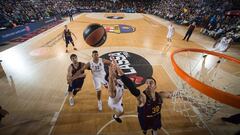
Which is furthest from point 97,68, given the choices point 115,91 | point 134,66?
point 134,66

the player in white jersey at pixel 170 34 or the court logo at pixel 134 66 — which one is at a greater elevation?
the player in white jersey at pixel 170 34

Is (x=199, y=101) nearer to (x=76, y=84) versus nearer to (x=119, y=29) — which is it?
(x=76, y=84)

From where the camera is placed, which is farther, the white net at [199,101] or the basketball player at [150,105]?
the white net at [199,101]

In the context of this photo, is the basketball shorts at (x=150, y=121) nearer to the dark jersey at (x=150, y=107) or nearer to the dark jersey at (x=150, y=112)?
the dark jersey at (x=150, y=112)

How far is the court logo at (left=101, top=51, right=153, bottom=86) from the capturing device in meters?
6.67

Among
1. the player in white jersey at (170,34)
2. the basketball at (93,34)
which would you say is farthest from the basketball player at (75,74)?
the player in white jersey at (170,34)

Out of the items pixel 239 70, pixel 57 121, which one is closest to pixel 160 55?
pixel 239 70

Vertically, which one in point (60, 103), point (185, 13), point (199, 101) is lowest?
point (60, 103)

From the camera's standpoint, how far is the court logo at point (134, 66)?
667 cm

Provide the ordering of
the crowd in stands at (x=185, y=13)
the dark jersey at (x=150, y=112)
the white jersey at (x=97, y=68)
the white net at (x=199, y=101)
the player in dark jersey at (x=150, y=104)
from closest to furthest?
the player in dark jersey at (x=150, y=104), the dark jersey at (x=150, y=112), the white net at (x=199, y=101), the white jersey at (x=97, y=68), the crowd in stands at (x=185, y=13)

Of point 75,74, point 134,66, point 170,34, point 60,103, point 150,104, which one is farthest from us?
point 170,34

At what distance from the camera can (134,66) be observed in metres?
7.60

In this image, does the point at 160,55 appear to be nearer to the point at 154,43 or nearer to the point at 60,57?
the point at 154,43

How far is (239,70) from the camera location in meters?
7.91
